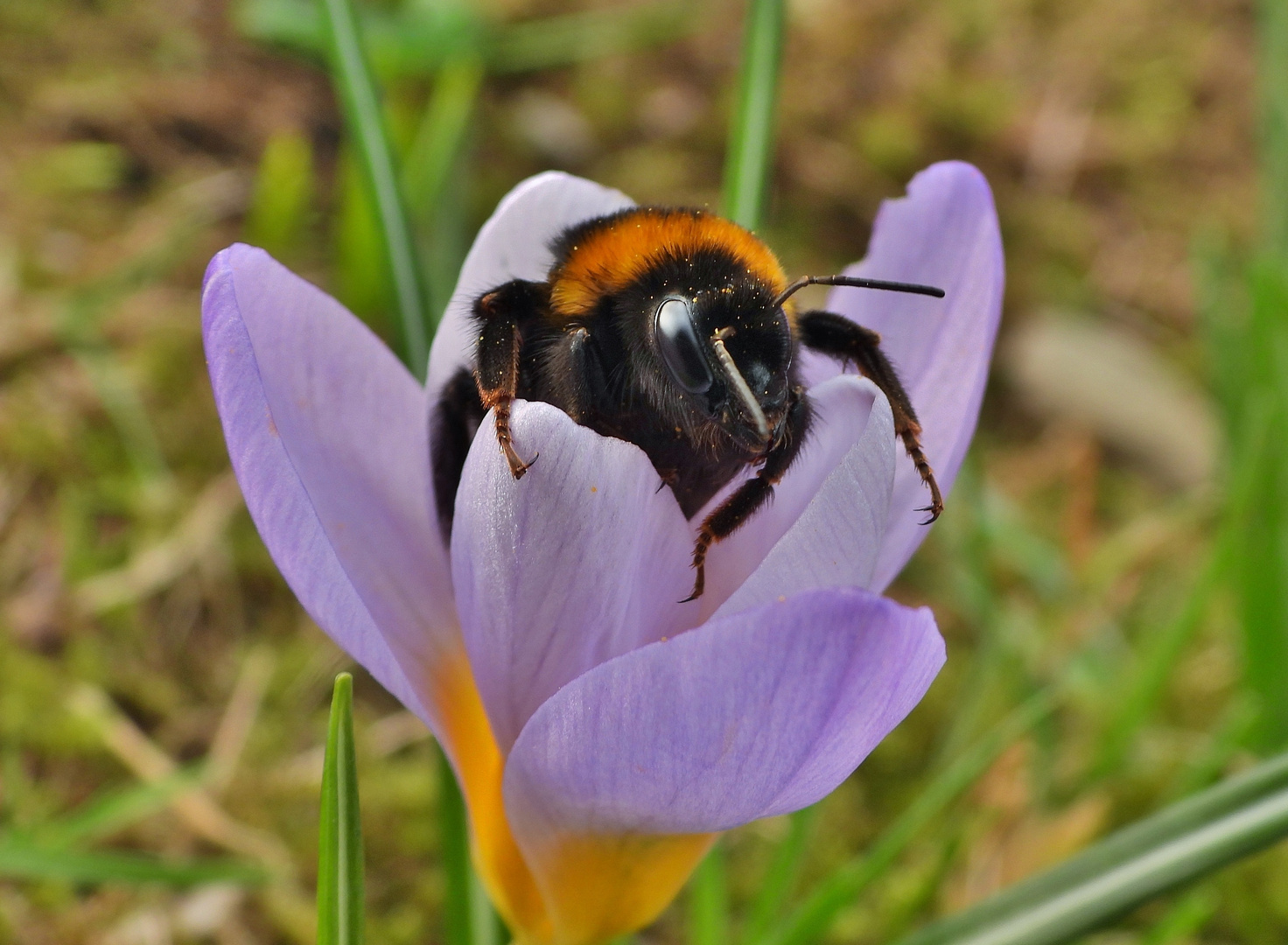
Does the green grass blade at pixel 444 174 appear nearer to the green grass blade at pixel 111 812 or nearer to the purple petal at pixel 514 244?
the purple petal at pixel 514 244

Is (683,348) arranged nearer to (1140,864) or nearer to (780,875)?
(1140,864)

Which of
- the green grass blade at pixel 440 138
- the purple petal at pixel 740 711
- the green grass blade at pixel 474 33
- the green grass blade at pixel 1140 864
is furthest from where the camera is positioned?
the green grass blade at pixel 474 33

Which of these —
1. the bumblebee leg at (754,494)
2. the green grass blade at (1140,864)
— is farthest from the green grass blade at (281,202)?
the green grass blade at (1140,864)

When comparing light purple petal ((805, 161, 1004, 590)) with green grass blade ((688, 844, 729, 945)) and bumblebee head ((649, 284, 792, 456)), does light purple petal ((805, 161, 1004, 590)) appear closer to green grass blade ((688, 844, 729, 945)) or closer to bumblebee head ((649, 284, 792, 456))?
bumblebee head ((649, 284, 792, 456))

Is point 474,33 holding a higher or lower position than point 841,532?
higher

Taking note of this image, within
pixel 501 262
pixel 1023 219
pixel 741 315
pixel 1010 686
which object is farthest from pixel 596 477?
pixel 1023 219

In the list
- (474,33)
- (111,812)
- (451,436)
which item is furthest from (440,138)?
(451,436)
